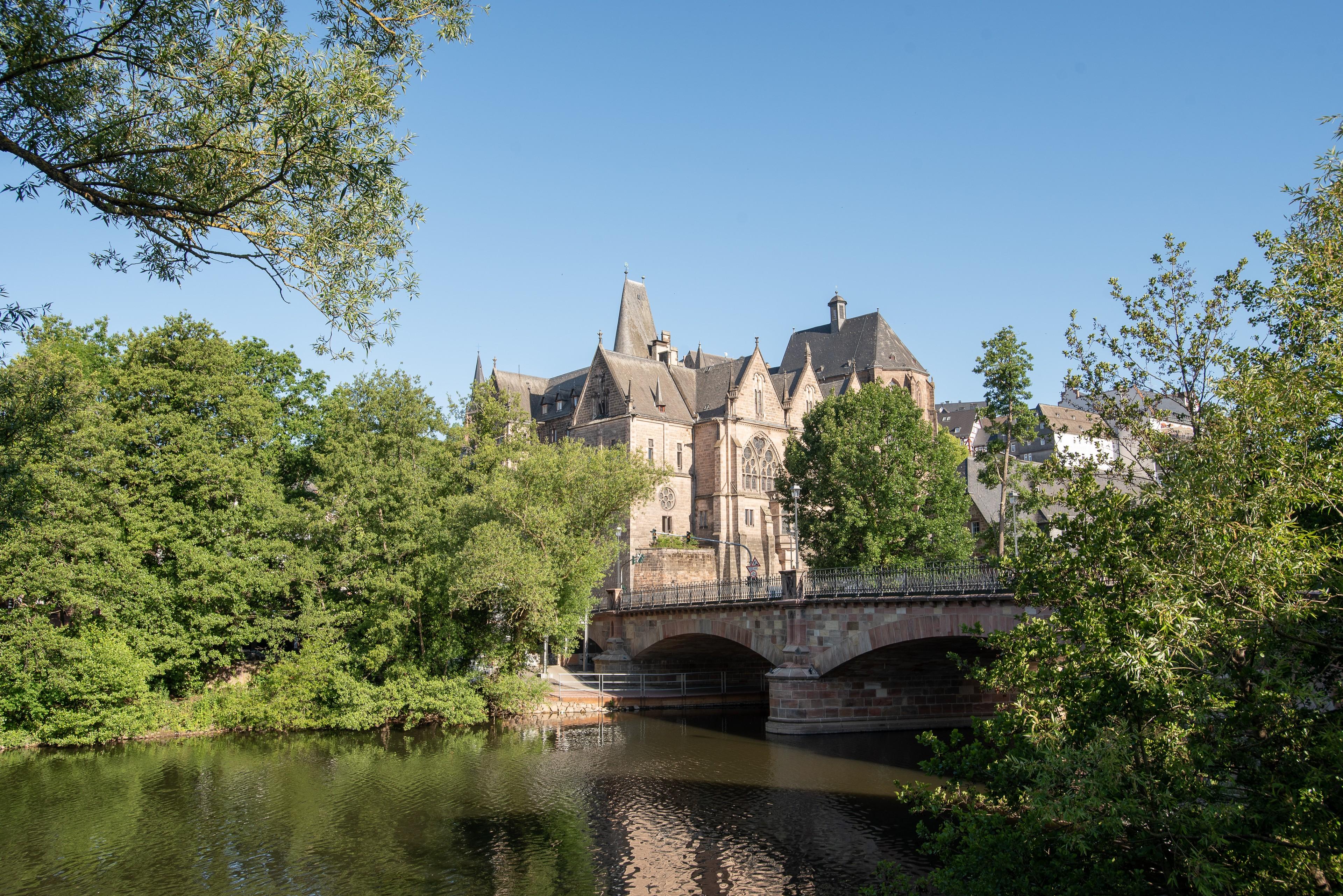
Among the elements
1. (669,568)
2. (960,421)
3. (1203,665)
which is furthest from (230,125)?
(960,421)

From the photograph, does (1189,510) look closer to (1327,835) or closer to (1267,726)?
(1267,726)

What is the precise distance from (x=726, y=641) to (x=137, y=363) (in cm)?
2328

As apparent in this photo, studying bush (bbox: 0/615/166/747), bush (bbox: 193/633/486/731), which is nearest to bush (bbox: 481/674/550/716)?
bush (bbox: 193/633/486/731)

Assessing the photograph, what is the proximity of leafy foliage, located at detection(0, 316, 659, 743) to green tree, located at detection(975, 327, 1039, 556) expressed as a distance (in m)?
13.5

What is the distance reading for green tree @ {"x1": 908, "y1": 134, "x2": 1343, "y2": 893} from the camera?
25.3ft

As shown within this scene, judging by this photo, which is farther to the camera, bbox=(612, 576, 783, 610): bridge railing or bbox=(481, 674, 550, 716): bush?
bbox=(612, 576, 783, 610): bridge railing

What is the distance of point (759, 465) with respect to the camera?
62281 millimetres

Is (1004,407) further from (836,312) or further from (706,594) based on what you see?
(836,312)

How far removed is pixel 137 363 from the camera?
31.7 m

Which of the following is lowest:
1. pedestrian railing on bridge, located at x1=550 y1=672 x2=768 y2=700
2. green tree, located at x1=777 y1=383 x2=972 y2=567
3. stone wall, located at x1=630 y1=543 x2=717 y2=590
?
pedestrian railing on bridge, located at x1=550 y1=672 x2=768 y2=700

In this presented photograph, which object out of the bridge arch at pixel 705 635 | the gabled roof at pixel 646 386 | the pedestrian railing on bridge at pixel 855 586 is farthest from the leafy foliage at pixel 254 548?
the gabled roof at pixel 646 386

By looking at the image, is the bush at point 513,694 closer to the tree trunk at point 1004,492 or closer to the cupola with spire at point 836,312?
the tree trunk at point 1004,492

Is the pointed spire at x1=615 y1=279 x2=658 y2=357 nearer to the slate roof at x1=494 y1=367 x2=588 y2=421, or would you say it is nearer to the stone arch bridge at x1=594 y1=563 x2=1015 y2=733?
the slate roof at x1=494 y1=367 x2=588 y2=421

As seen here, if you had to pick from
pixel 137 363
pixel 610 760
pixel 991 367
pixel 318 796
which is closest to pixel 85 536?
pixel 137 363
